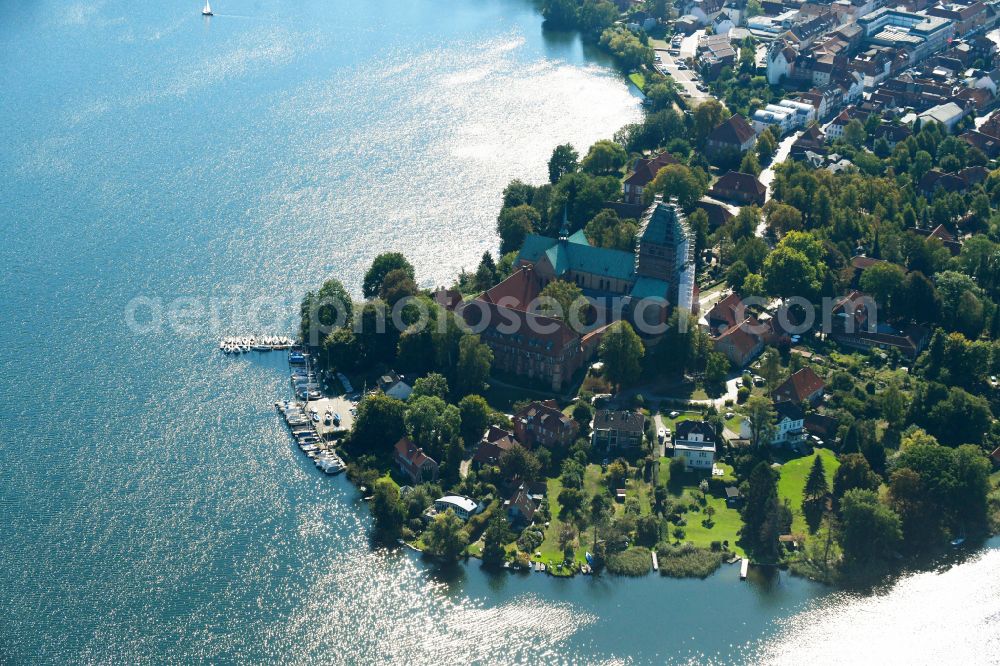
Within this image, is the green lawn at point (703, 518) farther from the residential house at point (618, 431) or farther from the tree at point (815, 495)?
the tree at point (815, 495)

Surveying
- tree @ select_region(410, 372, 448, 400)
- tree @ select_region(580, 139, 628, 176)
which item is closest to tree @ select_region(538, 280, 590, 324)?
tree @ select_region(410, 372, 448, 400)

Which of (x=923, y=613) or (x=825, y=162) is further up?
(x=825, y=162)

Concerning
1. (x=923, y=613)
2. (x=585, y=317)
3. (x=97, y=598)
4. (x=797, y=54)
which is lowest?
(x=923, y=613)

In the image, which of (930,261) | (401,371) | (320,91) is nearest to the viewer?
(401,371)

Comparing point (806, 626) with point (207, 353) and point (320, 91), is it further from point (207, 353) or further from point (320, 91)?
point (320, 91)

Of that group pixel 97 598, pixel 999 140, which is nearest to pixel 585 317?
pixel 97 598

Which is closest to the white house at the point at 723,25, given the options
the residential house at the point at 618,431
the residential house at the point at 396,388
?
the residential house at the point at 396,388
